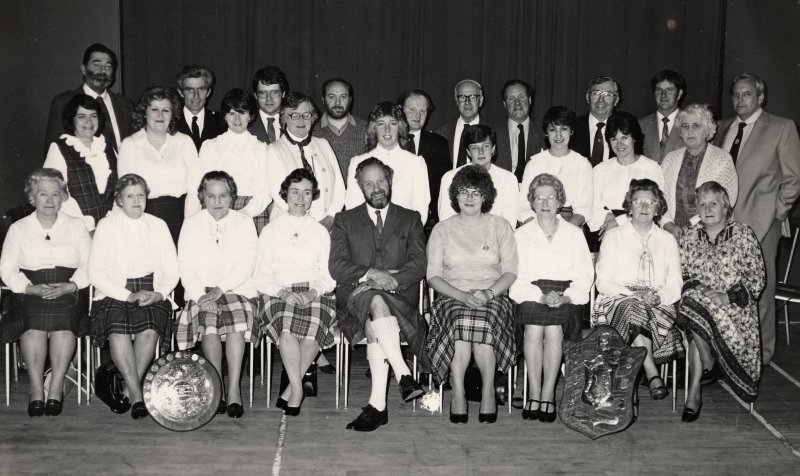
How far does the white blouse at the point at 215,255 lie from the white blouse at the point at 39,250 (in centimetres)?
53

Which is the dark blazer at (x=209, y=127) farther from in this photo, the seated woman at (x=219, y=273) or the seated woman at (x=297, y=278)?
the seated woman at (x=297, y=278)

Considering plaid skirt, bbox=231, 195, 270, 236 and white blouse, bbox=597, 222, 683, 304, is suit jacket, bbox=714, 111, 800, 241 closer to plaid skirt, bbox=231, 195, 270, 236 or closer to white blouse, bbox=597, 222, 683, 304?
white blouse, bbox=597, 222, 683, 304

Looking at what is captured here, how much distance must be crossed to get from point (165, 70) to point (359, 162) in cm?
230

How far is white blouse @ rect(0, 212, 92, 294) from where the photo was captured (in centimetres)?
441

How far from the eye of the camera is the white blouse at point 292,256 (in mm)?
4551

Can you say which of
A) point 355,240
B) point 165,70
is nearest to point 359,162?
point 355,240

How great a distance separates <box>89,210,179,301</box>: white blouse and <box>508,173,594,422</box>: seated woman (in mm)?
1809

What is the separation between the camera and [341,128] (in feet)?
17.7

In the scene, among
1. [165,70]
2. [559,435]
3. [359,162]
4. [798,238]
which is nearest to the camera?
[559,435]

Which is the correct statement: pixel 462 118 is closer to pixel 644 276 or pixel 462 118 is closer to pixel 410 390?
pixel 644 276

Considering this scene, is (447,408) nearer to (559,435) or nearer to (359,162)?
(559,435)

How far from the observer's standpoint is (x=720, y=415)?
4.41 m

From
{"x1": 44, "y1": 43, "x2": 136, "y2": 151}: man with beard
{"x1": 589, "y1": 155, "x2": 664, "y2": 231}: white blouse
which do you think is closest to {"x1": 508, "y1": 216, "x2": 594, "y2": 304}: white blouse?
{"x1": 589, "y1": 155, "x2": 664, "y2": 231}: white blouse

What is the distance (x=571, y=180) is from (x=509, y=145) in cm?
70
